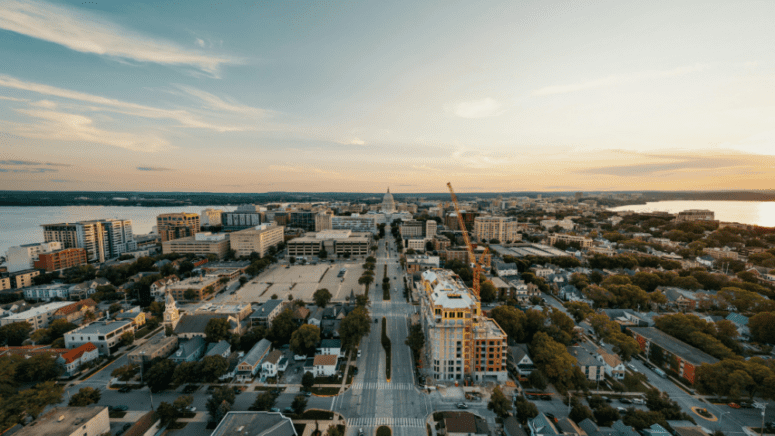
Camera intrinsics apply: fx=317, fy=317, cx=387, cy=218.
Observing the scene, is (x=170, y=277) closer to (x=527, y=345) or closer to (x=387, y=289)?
(x=387, y=289)

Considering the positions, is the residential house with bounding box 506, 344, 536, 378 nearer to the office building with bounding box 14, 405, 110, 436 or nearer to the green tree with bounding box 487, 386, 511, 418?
the green tree with bounding box 487, 386, 511, 418

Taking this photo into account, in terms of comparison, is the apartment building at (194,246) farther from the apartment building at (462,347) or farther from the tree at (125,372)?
the apartment building at (462,347)

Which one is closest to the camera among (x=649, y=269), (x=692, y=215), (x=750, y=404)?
(x=750, y=404)

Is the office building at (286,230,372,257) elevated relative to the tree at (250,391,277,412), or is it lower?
elevated

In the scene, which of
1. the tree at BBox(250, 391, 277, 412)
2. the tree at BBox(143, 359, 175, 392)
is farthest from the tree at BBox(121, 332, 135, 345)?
the tree at BBox(250, 391, 277, 412)

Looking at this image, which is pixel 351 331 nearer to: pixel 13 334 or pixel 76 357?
pixel 76 357

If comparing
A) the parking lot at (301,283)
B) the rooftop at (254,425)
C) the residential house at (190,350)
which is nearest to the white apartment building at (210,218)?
the parking lot at (301,283)

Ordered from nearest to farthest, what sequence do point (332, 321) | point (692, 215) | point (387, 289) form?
point (332, 321)
point (387, 289)
point (692, 215)

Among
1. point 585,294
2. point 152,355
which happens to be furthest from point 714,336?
point 152,355
